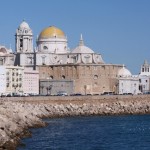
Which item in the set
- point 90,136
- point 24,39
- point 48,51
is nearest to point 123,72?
point 48,51

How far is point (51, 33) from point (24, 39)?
5.51 metres

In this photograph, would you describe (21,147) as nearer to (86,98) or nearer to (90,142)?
(90,142)

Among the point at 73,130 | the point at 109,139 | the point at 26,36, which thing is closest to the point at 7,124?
the point at 109,139

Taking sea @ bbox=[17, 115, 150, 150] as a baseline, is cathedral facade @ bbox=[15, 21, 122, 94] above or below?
above

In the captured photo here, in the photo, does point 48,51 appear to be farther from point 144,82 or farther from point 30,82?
point 144,82

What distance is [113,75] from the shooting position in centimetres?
11962

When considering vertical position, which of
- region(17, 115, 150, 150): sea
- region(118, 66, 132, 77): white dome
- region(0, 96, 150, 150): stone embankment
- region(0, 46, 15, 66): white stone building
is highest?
region(0, 46, 15, 66): white stone building

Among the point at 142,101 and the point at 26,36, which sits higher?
the point at 26,36

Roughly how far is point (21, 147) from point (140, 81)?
3726 inches

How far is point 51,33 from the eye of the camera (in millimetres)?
121125

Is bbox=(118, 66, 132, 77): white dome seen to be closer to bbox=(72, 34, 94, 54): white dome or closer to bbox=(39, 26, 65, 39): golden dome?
bbox=(72, 34, 94, 54): white dome

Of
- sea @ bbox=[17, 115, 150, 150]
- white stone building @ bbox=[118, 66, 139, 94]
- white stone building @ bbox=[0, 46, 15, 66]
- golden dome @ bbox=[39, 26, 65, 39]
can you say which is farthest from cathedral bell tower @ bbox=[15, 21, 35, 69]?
sea @ bbox=[17, 115, 150, 150]

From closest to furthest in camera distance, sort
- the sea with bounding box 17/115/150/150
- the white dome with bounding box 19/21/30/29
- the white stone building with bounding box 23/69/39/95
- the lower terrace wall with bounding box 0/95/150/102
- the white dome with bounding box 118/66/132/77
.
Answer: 1. the sea with bounding box 17/115/150/150
2. the lower terrace wall with bounding box 0/95/150/102
3. the white stone building with bounding box 23/69/39/95
4. the white dome with bounding box 19/21/30/29
5. the white dome with bounding box 118/66/132/77

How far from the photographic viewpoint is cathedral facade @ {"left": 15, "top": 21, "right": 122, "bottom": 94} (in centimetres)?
11316
